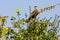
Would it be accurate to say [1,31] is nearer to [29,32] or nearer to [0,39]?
[0,39]

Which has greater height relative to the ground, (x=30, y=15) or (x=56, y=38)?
(x=30, y=15)

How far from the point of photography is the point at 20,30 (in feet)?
43.5

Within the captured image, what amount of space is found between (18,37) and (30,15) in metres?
1.02

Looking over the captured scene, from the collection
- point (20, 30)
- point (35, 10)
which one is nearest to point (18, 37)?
point (20, 30)

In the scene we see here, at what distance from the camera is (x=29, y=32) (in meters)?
13.2

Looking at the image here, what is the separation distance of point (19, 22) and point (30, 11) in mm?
625

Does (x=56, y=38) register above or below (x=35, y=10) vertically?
below

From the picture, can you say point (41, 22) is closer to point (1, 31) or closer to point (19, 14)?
point (19, 14)

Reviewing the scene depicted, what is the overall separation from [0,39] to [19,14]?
4.25 ft

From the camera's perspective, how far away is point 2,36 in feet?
41.0

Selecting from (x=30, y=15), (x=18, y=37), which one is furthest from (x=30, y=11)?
(x=18, y=37)

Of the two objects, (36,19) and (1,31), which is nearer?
(1,31)

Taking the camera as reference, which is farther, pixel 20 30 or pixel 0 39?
pixel 20 30

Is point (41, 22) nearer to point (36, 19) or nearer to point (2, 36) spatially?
point (36, 19)
